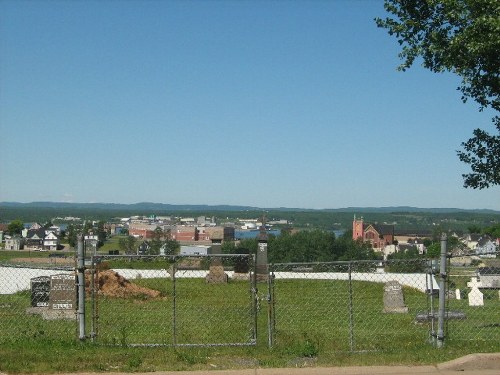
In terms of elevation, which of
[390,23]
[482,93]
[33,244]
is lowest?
[33,244]

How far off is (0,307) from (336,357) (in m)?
9.82

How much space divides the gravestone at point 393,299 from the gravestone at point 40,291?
7.54 m

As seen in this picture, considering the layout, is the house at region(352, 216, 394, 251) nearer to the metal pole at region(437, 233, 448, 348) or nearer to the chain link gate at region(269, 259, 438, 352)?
the chain link gate at region(269, 259, 438, 352)

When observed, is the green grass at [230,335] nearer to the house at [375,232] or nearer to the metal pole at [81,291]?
the metal pole at [81,291]

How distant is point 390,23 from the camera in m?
14.4

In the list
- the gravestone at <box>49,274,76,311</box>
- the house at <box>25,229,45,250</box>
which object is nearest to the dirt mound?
the gravestone at <box>49,274,76,311</box>

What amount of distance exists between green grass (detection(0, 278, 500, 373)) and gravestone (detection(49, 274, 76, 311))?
0.56 m

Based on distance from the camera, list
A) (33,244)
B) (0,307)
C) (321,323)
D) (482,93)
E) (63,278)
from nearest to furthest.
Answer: (321,323), (482,93), (63,278), (0,307), (33,244)

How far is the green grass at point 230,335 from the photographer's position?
879cm

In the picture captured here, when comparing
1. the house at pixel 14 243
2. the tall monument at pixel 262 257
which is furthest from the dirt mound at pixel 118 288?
the house at pixel 14 243

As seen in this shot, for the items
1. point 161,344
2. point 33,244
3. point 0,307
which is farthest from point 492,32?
point 33,244

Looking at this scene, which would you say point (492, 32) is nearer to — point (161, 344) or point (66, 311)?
point (161, 344)

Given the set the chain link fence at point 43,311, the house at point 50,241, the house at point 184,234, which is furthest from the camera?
the house at point 184,234

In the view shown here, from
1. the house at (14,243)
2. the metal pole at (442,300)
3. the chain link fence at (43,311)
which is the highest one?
the metal pole at (442,300)
